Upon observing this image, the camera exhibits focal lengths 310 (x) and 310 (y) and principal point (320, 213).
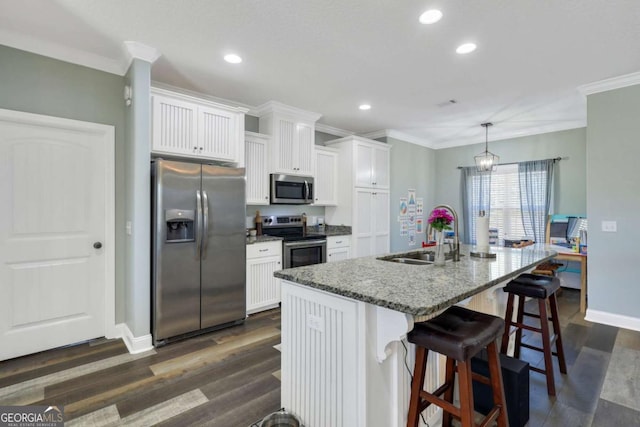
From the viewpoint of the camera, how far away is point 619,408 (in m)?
1.93

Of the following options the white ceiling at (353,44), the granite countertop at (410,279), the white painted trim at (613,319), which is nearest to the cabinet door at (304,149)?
the white ceiling at (353,44)

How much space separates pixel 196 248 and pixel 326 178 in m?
2.44

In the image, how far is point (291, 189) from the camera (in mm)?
4250

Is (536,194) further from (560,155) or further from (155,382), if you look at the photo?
(155,382)

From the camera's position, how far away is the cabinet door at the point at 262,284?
11.6ft

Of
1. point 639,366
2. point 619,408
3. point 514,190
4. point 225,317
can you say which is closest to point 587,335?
point 639,366

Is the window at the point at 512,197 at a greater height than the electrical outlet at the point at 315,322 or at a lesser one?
greater

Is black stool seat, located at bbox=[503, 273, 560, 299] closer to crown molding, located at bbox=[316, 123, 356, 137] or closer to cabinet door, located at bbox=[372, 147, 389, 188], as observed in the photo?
cabinet door, located at bbox=[372, 147, 389, 188]

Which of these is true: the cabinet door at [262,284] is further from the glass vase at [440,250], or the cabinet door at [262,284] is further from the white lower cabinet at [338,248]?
the glass vase at [440,250]

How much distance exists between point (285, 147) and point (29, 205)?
105 inches

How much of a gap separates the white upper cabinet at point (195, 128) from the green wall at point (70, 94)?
41cm

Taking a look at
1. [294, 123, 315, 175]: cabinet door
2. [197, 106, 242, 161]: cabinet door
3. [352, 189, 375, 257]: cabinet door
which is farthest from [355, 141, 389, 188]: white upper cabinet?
[197, 106, 242, 161]: cabinet door

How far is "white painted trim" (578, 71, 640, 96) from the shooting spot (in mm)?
3160

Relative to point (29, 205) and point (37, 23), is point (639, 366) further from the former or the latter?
point (37, 23)
